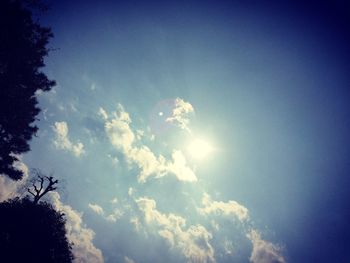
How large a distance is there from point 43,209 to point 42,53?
50.2 ft

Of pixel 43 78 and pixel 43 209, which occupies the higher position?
pixel 43 78

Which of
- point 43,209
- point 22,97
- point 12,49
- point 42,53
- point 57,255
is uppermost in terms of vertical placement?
point 42,53

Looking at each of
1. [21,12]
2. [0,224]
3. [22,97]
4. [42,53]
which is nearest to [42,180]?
[0,224]

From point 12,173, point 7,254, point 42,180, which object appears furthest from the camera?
point 42,180

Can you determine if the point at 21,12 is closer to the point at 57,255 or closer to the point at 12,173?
the point at 12,173

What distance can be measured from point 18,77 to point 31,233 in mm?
14251

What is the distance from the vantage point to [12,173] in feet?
62.1

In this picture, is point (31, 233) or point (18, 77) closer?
point (18, 77)

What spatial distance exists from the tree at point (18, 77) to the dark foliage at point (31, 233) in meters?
6.22

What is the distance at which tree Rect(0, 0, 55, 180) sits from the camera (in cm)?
1731

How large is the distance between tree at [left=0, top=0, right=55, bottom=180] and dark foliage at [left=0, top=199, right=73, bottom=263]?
6216mm

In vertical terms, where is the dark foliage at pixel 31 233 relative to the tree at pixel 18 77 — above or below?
below

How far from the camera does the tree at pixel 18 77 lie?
17.3m

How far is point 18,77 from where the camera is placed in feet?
61.0
